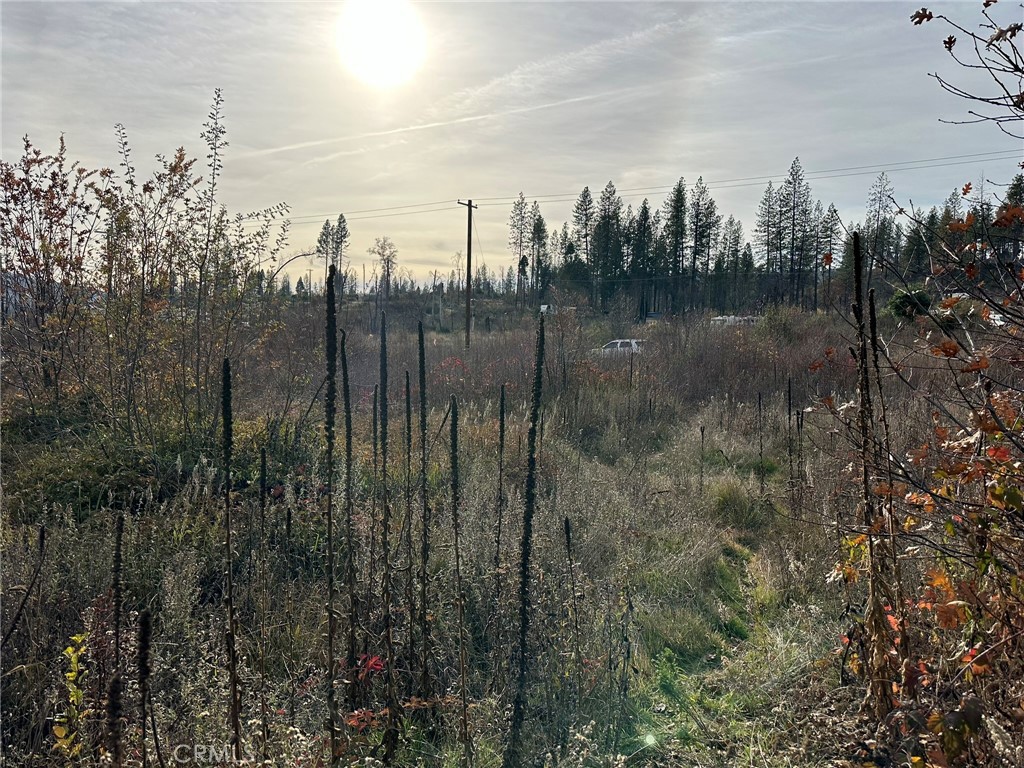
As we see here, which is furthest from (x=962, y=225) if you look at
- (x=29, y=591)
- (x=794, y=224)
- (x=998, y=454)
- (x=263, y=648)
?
(x=794, y=224)

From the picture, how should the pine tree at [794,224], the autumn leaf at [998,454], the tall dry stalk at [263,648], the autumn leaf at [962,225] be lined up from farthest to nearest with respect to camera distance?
the pine tree at [794,224] < the autumn leaf at [962,225] < the autumn leaf at [998,454] < the tall dry stalk at [263,648]

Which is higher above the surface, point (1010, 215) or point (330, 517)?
point (1010, 215)

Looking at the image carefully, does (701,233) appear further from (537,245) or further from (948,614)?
(948,614)

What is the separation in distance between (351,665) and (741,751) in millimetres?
1749

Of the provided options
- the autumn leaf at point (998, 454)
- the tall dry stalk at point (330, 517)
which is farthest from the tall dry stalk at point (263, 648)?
the autumn leaf at point (998, 454)

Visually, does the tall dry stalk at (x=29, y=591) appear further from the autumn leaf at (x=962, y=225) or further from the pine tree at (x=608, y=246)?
the pine tree at (x=608, y=246)

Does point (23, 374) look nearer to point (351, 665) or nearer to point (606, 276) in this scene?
point (351, 665)

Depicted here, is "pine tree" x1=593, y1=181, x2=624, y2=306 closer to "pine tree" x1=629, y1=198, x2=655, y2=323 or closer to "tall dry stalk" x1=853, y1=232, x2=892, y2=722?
"pine tree" x1=629, y1=198, x2=655, y2=323

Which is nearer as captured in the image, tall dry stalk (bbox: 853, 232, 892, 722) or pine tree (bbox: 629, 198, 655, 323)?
tall dry stalk (bbox: 853, 232, 892, 722)

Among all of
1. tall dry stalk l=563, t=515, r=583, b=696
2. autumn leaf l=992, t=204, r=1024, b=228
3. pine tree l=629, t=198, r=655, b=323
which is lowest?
tall dry stalk l=563, t=515, r=583, b=696

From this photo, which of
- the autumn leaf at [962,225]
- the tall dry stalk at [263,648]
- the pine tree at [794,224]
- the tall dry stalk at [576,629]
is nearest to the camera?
the tall dry stalk at [263,648]

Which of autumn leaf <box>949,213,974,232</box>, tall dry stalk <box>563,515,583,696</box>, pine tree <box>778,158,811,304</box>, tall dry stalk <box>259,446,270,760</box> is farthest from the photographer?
pine tree <box>778,158,811,304</box>

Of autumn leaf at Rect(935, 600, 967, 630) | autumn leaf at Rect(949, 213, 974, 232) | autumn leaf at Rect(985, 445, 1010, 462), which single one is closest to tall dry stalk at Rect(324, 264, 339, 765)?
autumn leaf at Rect(935, 600, 967, 630)

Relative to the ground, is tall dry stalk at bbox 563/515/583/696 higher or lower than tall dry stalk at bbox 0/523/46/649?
lower
